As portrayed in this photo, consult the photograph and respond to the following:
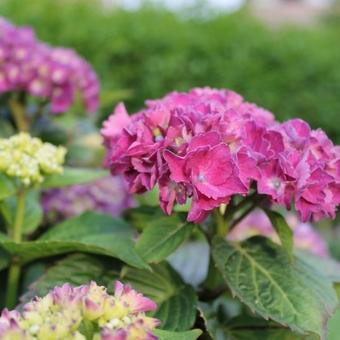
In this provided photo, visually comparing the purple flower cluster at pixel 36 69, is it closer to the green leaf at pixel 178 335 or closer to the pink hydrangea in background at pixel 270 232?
the pink hydrangea in background at pixel 270 232

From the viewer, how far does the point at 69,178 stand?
1.67 m

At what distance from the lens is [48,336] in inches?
35.8

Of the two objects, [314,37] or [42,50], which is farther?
[314,37]

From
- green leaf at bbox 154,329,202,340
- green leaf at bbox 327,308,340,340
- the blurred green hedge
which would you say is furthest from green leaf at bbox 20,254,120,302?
the blurred green hedge

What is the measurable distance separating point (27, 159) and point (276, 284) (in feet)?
1.85

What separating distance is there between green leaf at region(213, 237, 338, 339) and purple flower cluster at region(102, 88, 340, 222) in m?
0.14

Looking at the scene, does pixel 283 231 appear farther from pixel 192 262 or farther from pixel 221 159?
pixel 192 262

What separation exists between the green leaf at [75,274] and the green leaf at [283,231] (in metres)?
0.32

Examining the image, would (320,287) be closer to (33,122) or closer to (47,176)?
(47,176)

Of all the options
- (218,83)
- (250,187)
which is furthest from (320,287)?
(218,83)

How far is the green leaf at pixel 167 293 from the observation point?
1300mm

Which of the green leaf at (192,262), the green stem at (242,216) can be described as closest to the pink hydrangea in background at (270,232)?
the green leaf at (192,262)

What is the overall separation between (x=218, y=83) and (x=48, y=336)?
4119 millimetres

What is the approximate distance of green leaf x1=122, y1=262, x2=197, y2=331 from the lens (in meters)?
1.30
